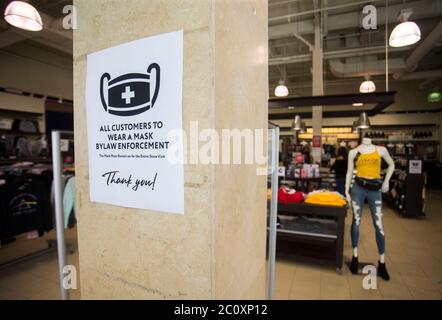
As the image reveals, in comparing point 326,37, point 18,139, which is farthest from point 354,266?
point 18,139

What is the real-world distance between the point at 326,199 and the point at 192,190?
2948 millimetres

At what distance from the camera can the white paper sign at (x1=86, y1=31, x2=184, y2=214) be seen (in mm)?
848

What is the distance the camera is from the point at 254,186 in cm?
125

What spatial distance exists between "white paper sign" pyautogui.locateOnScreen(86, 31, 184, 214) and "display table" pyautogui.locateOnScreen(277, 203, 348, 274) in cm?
287

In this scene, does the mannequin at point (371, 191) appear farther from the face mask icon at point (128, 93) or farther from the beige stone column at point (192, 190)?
the face mask icon at point (128, 93)

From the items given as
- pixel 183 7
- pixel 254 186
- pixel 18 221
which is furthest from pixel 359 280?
pixel 18 221

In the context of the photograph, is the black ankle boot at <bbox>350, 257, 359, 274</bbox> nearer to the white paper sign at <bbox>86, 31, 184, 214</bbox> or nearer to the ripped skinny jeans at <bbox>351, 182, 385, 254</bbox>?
the ripped skinny jeans at <bbox>351, 182, 385, 254</bbox>

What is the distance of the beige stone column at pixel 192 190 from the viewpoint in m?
0.81

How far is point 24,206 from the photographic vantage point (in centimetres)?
319

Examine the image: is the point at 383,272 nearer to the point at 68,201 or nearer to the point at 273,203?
the point at 273,203

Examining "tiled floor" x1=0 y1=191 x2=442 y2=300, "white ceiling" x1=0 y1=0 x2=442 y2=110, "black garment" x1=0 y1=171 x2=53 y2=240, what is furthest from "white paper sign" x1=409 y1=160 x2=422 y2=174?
"black garment" x1=0 y1=171 x2=53 y2=240

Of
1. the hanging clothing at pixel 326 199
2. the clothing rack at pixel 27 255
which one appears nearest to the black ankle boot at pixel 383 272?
the hanging clothing at pixel 326 199
